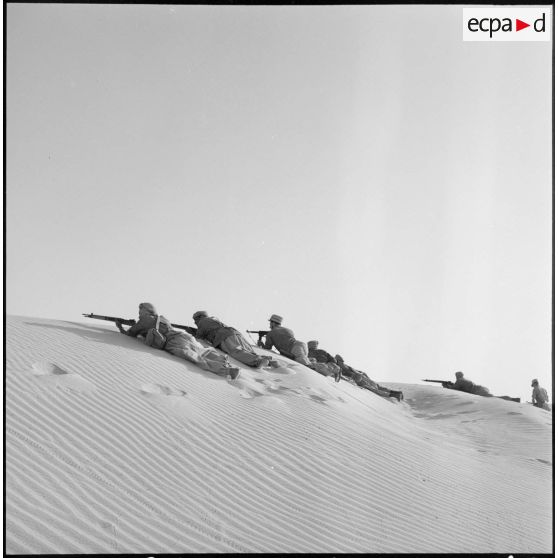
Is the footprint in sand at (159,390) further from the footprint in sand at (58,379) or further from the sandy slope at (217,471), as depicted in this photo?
the footprint in sand at (58,379)

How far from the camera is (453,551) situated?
17.6 feet

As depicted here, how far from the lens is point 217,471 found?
5887mm

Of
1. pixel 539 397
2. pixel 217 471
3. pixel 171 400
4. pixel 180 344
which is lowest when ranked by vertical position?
pixel 539 397

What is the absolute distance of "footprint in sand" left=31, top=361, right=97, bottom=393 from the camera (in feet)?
22.6

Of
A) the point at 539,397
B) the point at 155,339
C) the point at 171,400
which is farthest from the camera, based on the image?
the point at 539,397

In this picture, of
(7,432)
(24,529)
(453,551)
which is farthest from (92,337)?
(453,551)

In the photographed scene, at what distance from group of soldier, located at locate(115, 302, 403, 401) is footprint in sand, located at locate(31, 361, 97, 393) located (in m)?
2.92

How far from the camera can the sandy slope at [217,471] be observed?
4703 mm

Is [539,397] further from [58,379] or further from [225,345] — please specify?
[58,379]

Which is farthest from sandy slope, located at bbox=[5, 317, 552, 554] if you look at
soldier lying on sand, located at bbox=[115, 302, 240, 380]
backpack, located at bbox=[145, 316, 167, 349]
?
backpack, located at bbox=[145, 316, 167, 349]

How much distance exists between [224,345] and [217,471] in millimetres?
6377

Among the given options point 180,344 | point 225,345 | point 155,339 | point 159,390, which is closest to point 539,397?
point 225,345

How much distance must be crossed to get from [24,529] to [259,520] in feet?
6.40

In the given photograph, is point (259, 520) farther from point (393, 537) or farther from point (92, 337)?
point (92, 337)
